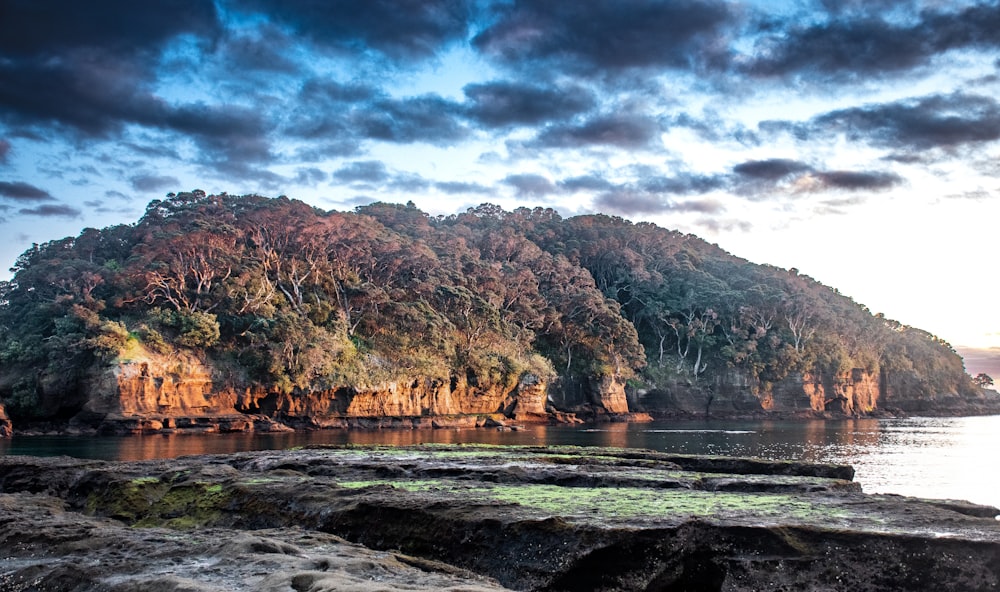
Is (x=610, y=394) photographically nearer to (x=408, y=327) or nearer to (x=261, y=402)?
(x=408, y=327)

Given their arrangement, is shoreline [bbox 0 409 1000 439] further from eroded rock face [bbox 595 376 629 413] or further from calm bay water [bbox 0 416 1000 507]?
calm bay water [bbox 0 416 1000 507]

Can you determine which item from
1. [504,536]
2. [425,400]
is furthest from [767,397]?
[504,536]

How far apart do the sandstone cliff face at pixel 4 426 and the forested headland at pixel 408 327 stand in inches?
75.8

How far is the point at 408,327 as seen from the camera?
6612 cm

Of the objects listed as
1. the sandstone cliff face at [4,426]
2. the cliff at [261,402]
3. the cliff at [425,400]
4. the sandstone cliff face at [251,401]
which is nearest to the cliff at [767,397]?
the cliff at [425,400]

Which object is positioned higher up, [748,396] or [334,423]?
[748,396]

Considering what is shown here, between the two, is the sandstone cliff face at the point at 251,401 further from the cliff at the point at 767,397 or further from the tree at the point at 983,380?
the tree at the point at 983,380

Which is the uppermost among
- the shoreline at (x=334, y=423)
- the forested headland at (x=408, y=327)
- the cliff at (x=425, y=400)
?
the forested headland at (x=408, y=327)

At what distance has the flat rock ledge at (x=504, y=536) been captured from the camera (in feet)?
25.2

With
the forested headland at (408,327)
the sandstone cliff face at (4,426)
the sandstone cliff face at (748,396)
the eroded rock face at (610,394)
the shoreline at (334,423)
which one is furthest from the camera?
the sandstone cliff face at (748,396)

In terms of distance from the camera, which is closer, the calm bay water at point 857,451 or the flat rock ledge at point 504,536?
the flat rock ledge at point 504,536

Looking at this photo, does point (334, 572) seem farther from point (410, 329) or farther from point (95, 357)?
point (410, 329)

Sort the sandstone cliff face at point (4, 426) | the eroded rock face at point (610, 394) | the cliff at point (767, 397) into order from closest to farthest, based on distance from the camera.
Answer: the sandstone cliff face at point (4, 426) → the eroded rock face at point (610, 394) → the cliff at point (767, 397)

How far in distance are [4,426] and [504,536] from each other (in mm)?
50421
